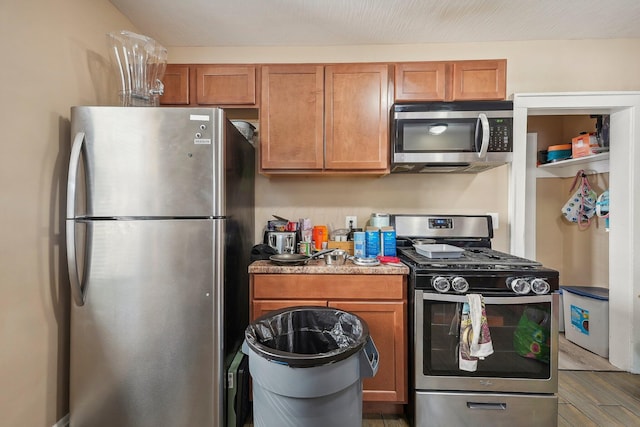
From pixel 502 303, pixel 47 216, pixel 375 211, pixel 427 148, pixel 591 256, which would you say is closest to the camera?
pixel 47 216

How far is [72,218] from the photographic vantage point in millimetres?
1279

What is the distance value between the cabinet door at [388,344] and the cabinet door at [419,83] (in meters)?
1.41

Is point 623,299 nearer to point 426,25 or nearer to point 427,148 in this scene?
point 427,148

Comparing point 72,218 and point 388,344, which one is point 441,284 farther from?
point 72,218

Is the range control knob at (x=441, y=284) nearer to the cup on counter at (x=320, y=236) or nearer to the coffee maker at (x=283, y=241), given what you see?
the cup on counter at (x=320, y=236)

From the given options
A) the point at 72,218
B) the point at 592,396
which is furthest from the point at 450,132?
the point at 72,218

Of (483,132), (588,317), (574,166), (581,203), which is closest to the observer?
(483,132)

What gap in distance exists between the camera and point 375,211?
2.23 meters

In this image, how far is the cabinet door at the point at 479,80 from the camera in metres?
1.90

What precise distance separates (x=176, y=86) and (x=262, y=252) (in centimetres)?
137

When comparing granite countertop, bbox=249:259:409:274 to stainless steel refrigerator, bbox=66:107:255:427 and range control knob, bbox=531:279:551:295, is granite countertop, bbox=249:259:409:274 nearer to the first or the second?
stainless steel refrigerator, bbox=66:107:255:427

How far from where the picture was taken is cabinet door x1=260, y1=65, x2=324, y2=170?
1.89 metres

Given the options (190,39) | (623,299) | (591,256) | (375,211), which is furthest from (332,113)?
(591,256)

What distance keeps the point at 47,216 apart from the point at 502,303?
7.66 feet
